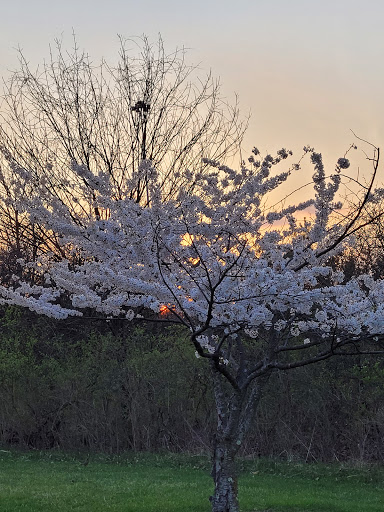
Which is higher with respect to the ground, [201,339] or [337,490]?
[201,339]

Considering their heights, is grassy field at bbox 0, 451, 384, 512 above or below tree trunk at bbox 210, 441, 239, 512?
below

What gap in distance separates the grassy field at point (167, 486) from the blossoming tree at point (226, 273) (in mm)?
2588

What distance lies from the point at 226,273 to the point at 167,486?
543 cm

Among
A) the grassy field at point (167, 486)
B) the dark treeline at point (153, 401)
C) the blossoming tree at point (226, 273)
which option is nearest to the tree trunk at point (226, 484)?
the blossoming tree at point (226, 273)

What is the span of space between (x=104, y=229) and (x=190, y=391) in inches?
329

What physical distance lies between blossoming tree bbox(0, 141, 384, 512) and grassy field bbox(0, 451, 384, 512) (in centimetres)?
259

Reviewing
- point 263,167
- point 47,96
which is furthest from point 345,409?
point 47,96

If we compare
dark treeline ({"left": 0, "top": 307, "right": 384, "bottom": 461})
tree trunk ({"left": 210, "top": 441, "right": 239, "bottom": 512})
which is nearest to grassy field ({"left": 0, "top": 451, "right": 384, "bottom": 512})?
dark treeline ({"left": 0, "top": 307, "right": 384, "bottom": 461})

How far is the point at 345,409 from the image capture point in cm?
1300

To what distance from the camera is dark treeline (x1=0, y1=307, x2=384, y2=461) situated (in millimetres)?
12922

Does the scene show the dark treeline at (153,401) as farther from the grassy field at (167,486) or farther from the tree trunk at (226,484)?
the tree trunk at (226,484)

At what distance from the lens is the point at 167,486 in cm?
987

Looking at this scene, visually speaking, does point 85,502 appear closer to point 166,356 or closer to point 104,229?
point 104,229

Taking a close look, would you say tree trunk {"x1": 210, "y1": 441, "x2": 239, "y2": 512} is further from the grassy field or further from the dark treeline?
the dark treeline
